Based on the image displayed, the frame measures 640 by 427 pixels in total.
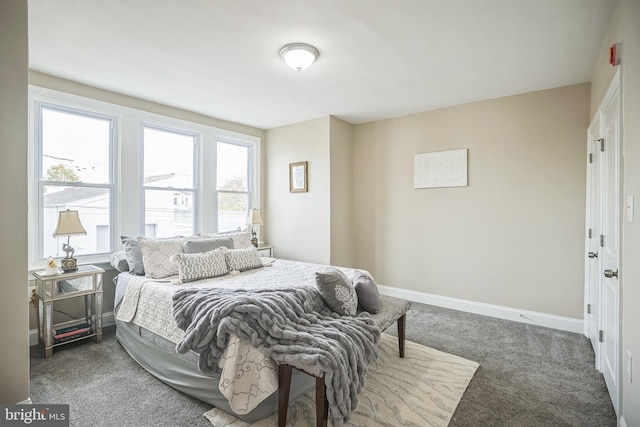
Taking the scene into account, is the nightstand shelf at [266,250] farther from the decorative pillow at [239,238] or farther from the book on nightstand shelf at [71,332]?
the book on nightstand shelf at [71,332]

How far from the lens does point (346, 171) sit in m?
4.78

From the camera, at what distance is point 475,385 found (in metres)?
2.30

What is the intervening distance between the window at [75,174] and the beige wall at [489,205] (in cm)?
339

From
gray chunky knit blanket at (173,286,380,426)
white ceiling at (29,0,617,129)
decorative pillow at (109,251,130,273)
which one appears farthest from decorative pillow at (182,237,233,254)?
white ceiling at (29,0,617,129)

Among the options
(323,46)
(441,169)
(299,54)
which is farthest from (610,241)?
(299,54)

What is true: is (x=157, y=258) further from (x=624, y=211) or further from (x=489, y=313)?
(x=489, y=313)

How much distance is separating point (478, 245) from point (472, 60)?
2.18m

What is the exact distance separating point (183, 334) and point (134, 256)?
143 cm

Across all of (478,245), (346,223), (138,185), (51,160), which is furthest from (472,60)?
(51,160)

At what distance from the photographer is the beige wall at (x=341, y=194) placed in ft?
14.7

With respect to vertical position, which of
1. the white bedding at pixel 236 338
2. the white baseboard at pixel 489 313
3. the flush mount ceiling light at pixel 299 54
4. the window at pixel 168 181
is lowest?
the white baseboard at pixel 489 313

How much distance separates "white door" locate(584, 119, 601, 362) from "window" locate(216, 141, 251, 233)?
430cm

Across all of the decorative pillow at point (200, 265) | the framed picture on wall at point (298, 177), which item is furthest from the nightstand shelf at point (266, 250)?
the decorative pillow at point (200, 265)

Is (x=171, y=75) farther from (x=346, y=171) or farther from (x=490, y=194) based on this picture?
(x=490, y=194)
